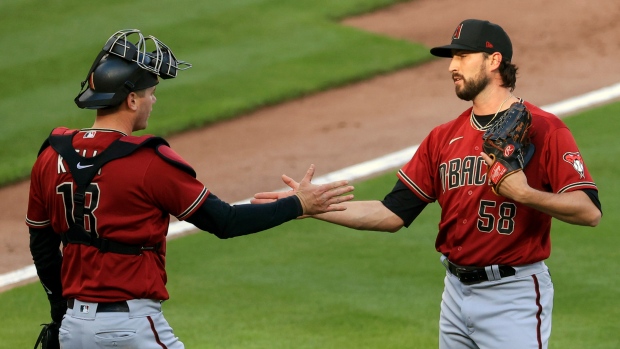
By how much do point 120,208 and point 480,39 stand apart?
208cm

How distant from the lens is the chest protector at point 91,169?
4770mm

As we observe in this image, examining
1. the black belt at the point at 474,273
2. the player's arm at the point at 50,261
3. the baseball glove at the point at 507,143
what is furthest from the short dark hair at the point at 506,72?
the player's arm at the point at 50,261

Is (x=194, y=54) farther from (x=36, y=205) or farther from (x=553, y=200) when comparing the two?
(x=553, y=200)

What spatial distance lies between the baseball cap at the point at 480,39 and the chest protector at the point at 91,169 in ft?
5.41

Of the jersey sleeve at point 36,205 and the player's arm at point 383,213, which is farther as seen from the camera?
the player's arm at point 383,213

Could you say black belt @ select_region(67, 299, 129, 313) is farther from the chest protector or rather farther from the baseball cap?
the baseball cap

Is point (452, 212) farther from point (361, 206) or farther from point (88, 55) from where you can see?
point (88, 55)

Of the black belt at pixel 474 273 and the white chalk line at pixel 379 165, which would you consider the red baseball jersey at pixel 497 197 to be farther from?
the white chalk line at pixel 379 165

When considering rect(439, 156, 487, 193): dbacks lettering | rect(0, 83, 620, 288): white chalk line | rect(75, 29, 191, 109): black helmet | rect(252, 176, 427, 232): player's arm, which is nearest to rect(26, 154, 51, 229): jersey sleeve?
rect(75, 29, 191, 109): black helmet

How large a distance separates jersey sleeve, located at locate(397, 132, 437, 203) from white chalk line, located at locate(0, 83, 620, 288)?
432 centimetres

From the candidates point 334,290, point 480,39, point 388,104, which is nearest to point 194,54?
point 388,104

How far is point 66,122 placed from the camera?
39.7ft

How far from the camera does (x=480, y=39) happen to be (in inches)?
219

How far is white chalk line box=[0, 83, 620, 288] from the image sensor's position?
9109 mm
